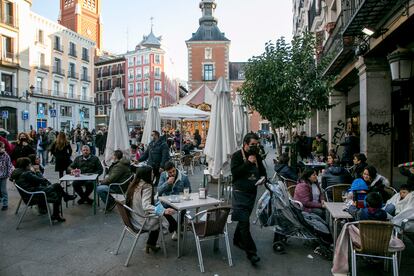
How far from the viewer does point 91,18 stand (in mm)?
60938

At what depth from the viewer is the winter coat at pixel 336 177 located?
6793 mm

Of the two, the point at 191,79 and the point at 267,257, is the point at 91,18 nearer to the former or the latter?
the point at 191,79

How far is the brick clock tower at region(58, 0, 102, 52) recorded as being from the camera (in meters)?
57.6

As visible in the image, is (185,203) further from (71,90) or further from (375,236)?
(71,90)

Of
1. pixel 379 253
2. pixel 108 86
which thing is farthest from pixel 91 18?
pixel 379 253

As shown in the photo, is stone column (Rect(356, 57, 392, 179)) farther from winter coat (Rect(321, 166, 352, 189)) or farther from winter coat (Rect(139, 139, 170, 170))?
winter coat (Rect(139, 139, 170, 170))

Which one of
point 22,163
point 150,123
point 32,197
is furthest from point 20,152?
point 150,123

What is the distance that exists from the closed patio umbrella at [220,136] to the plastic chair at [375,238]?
3574 mm

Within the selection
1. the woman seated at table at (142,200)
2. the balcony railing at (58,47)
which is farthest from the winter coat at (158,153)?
the balcony railing at (58,47)

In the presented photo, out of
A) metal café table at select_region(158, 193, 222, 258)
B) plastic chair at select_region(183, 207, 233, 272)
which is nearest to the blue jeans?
metal café table at select_region(158, 193, 222, 258)

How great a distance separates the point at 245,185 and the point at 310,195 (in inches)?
58.3

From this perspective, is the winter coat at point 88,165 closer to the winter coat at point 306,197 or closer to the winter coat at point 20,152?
the winter coat at point 20,152

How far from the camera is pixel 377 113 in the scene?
29.5ft

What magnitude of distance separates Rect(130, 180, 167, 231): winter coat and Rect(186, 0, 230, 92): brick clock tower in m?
45.4
